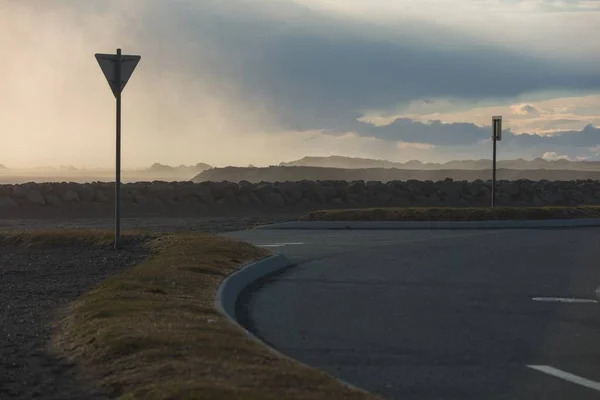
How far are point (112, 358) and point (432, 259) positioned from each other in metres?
10.0

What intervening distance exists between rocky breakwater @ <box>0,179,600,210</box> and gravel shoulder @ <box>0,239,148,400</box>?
651 inches

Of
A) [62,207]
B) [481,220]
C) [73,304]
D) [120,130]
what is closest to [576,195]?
[481,220]

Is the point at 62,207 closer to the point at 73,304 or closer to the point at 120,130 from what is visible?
the point at 120,130

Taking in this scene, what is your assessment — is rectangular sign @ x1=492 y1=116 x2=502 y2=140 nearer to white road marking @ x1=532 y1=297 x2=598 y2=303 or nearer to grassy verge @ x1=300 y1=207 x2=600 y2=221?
grassy verge @ x1=300 y1=207 x2=600 y2=221

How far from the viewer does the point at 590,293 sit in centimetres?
1228

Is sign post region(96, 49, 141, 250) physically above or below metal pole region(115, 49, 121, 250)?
above

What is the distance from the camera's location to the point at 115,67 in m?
15.4

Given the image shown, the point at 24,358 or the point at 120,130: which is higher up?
the point at 120,130

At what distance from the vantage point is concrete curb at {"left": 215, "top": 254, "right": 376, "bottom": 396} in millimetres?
9491

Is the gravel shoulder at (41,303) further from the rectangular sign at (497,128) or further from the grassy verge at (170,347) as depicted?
the rectangular sign at (497,128)

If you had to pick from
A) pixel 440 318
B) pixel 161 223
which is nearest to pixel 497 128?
pixel 161 223

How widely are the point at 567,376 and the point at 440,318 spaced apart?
287 cm

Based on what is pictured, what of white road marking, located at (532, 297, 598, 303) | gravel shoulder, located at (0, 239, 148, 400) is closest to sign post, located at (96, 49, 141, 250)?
gravel shoulder, located at (0, 239, 148, 400)

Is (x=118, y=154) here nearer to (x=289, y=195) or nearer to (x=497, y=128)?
(x=497, y=128)
